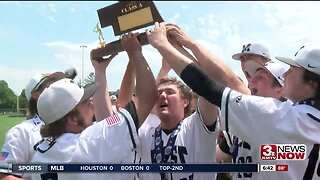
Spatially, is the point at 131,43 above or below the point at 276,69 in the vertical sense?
above

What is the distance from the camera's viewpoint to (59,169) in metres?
1.60

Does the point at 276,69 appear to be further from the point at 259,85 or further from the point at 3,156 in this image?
the point at 3,156

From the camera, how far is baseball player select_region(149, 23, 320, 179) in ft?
4.75

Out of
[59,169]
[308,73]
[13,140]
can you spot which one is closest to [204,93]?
[308,73]

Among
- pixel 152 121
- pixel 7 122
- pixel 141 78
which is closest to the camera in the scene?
pixel 141 78

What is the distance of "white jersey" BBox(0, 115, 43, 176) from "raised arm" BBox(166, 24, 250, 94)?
2.90 ft

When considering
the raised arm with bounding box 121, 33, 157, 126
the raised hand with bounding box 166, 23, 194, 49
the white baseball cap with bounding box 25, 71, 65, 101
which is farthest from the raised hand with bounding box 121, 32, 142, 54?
the white baseball cap with bounding box 25, 71, 65, 101

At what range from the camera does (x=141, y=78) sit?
1.69m

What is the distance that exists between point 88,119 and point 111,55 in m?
0.33

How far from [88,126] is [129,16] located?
1.57ft

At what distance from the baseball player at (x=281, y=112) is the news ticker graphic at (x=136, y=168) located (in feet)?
0.63

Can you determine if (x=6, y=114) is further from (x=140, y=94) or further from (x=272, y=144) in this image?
(x=272, y=144)

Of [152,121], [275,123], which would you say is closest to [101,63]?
[152,121]

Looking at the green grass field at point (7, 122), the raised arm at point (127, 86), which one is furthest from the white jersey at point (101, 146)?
the green grass field at point (7, 122)
